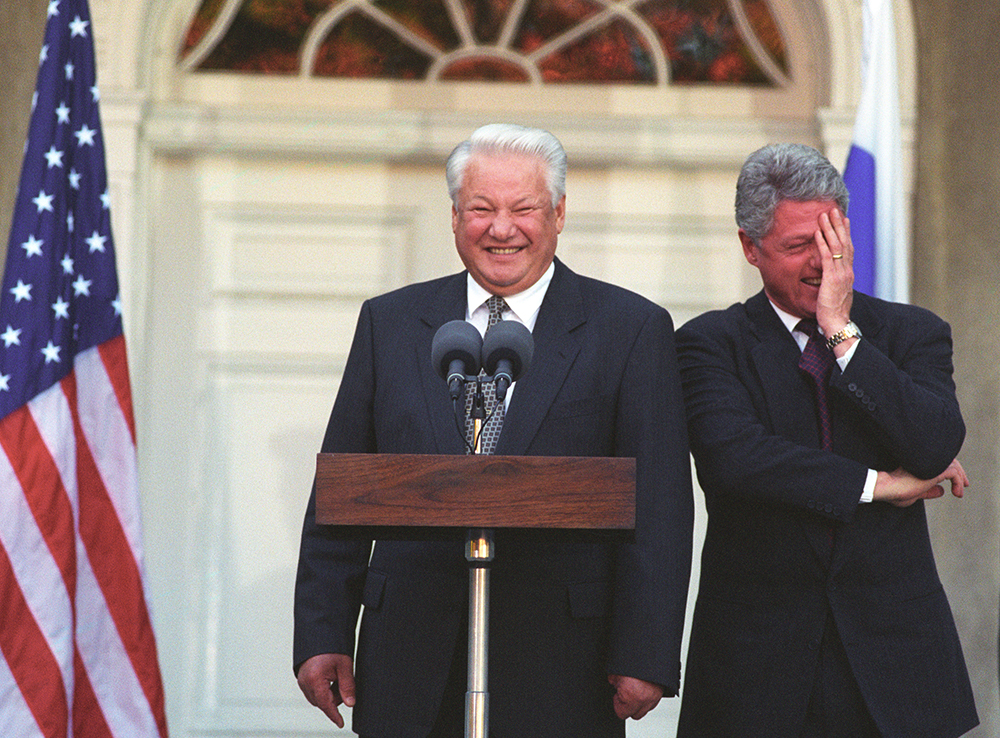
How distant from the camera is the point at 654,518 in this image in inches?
95.7

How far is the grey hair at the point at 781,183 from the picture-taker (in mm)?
2539

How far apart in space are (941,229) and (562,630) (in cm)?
234

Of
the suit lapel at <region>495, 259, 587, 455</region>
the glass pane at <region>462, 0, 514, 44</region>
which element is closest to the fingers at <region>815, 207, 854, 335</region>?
the suit lapel at <region>495, 259, 587, 455</region>

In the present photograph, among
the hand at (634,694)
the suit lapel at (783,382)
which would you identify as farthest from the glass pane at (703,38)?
the hand at (634,694)

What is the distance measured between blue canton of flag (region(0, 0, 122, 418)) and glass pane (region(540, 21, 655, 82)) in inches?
62.4

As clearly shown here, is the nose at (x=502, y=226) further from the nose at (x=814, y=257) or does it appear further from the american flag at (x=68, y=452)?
the american flag at (x=68, y=452)

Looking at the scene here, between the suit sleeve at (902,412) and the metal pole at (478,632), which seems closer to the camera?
the metal pole at (478,632)

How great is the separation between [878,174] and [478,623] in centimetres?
214

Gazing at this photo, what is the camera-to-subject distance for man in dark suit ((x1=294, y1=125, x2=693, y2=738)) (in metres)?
2.39

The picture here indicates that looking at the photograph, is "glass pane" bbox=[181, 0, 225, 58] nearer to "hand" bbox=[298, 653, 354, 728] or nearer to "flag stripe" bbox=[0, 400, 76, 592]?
"flag stripe" bbox=[0, 400, 76, 592]

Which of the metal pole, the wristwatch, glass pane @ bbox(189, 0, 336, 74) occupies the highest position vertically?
glass pane @ bbox(189, 0, 336, 74)

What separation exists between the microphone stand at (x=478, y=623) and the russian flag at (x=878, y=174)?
5.91 ft

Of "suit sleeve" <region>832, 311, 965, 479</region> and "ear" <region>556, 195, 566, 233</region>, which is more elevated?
"ear" <region>556, 195, 566, 233</region>

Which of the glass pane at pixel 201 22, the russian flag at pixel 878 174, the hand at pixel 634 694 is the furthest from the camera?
the glass pane at pixel 201 22
